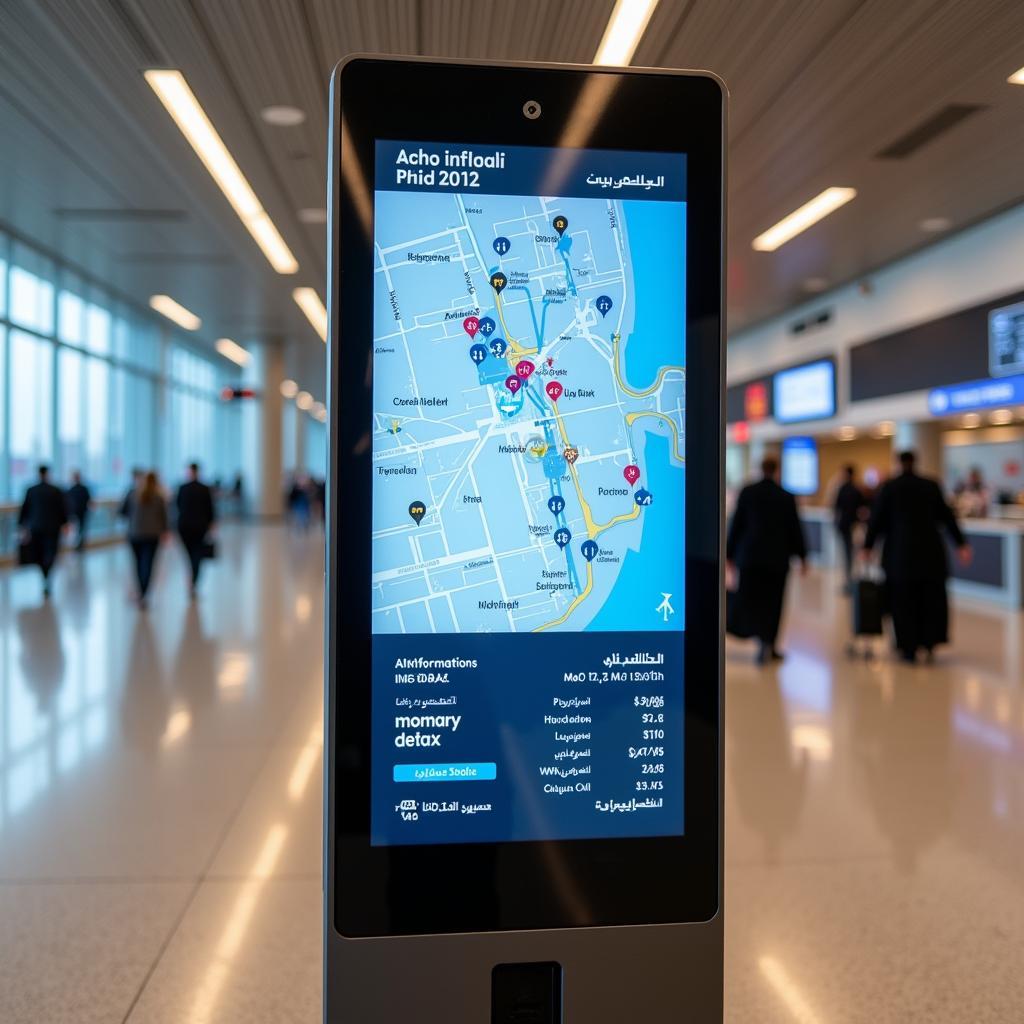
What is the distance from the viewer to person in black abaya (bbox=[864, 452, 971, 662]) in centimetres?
879

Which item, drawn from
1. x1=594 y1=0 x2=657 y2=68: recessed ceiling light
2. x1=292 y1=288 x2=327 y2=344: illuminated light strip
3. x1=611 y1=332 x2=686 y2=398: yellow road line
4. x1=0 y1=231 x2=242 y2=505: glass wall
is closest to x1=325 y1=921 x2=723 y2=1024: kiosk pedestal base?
x1=611 y1=332 x2=686 y2=398: yellow road line

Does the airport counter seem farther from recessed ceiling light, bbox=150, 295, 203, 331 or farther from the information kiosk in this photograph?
recessed ceiling light, bbox=150, 295, 203, 331

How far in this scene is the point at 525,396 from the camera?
6.18ft

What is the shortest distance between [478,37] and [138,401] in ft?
64.7

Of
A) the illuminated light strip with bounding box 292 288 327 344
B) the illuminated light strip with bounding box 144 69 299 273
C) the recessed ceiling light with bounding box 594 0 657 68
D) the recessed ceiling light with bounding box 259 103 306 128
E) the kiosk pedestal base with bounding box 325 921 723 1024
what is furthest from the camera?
the illuminated light strip with bounding box 292 288 327 344

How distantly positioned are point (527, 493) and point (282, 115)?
25.0ft

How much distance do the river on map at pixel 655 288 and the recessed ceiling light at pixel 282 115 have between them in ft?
23.7

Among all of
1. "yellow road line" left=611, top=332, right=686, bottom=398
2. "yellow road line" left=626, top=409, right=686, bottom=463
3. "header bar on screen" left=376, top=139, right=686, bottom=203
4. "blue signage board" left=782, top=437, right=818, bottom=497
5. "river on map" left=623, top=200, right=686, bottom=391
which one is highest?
"blue signage board" left=782, top=437, right=818, bottom=497

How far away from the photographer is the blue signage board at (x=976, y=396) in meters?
11.5

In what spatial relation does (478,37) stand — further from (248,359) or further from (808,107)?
(248,359)

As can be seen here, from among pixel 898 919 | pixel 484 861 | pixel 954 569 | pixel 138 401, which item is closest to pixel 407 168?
pixel 484 861

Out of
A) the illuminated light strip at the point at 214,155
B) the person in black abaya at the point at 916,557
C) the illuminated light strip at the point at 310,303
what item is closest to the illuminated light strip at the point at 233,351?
the illuminated light strip at the point at 310,303

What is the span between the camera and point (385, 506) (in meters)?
1.83

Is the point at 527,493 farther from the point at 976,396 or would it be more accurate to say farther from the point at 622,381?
the point at 976,396
